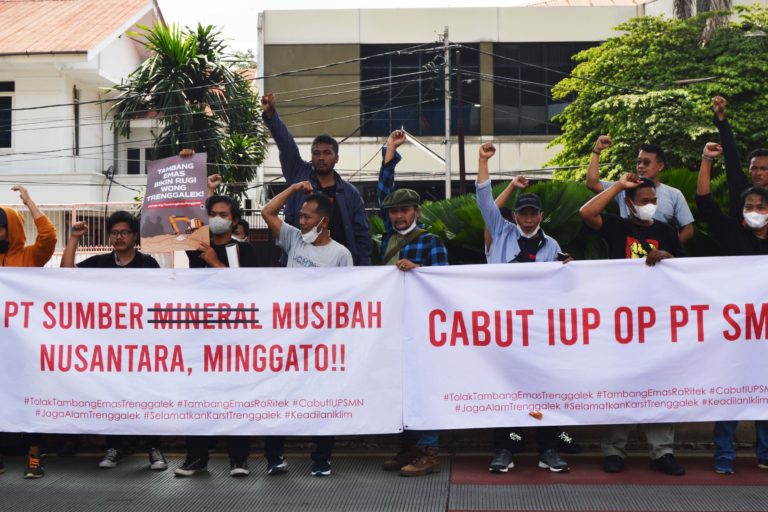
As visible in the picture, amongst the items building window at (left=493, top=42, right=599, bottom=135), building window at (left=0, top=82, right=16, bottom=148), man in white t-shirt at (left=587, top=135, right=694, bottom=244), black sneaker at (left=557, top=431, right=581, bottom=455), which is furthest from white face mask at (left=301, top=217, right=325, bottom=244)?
building window at (left=493, top=42, right=599, bottom=135)

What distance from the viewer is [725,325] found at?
253 inches

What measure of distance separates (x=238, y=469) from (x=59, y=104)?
27.1 metres

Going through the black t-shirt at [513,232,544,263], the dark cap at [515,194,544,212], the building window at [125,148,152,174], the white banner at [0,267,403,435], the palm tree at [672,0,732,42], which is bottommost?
the white banner at [0,267,403,435]

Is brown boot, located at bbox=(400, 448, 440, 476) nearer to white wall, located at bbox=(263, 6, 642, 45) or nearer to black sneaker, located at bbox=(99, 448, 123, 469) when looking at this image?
black sneaker, located at bbox=(99, 448, 123, 469)

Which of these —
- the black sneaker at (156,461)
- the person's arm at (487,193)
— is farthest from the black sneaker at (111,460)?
the person's arm at (487,193)

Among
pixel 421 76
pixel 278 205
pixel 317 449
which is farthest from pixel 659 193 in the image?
pixel 421 76

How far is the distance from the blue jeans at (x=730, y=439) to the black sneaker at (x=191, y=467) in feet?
11.1

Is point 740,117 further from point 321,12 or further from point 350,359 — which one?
point 350,359

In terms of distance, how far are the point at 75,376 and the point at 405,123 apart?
34234 mm

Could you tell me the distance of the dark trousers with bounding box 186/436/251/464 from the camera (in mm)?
6555

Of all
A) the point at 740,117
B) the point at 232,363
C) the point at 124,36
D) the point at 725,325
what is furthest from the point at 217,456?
the point at 124,36

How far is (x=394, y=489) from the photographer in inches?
241

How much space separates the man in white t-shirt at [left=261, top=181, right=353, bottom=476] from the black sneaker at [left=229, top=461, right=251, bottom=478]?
0.51ft

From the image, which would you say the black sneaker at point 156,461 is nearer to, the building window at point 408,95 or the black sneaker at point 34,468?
the black sneaker at point 34,468
